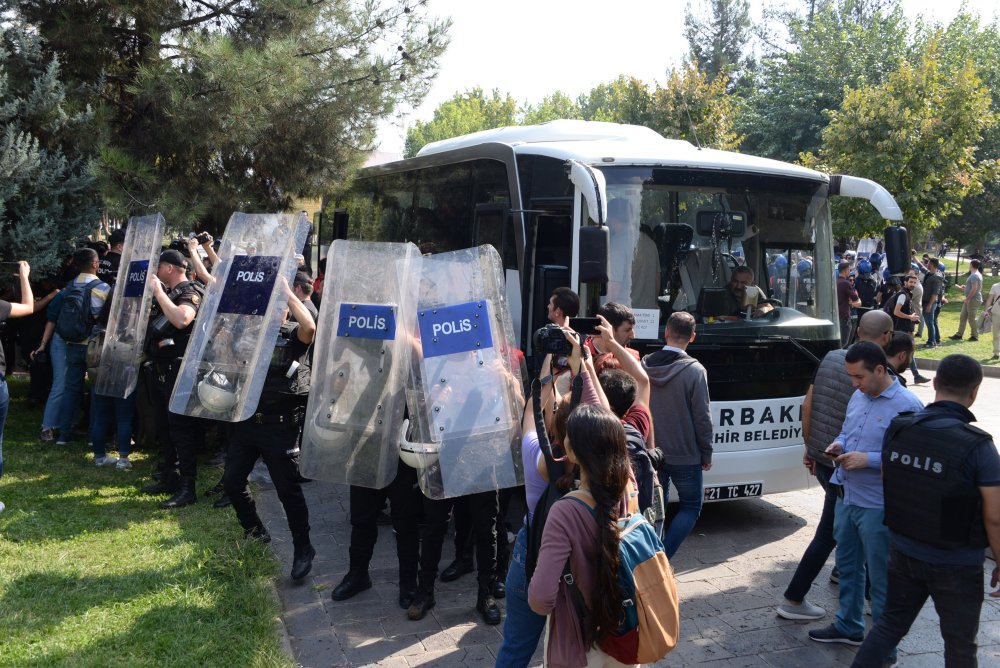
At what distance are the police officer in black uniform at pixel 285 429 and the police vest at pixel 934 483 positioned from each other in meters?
3.40

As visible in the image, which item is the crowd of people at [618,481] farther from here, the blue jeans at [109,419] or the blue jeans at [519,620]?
the blue jeans at [109,419]

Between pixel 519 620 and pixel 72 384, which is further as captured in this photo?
pixel 72 384

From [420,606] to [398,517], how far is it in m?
0.51

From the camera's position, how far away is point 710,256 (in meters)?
6.73

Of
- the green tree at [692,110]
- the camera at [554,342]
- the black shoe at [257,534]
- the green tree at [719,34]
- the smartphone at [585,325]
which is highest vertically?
the green tree at [719,34]

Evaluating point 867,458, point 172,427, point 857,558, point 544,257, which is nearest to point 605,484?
point 867,458

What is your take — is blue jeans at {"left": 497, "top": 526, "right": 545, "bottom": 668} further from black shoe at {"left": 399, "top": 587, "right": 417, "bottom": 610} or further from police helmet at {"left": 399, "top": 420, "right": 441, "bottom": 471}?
black shoe at {"left": 399, "top": 587, "right": 417, "bottom": 610}

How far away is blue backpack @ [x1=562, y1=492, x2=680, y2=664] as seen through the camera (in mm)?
2840

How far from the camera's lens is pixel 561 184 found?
694 cm

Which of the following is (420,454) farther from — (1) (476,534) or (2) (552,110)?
(2) (552,110)

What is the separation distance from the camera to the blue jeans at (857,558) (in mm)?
4430

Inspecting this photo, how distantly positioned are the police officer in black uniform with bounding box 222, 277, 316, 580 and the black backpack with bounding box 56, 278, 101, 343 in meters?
3.20

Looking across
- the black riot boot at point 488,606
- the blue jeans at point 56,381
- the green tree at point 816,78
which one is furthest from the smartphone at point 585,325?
the green tree at point 816,78

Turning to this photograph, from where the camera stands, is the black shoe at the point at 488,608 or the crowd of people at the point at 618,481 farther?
the black shoe at the point at 488,608
